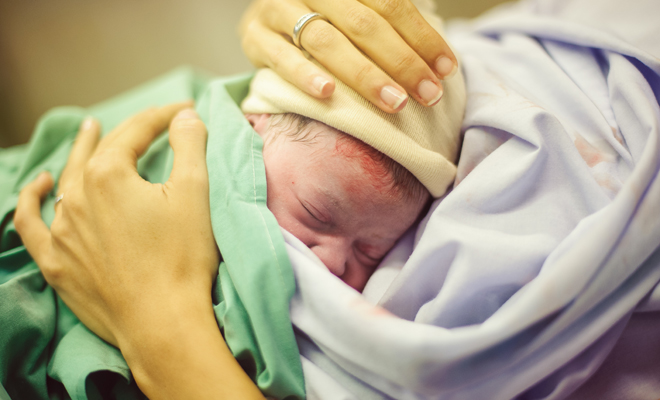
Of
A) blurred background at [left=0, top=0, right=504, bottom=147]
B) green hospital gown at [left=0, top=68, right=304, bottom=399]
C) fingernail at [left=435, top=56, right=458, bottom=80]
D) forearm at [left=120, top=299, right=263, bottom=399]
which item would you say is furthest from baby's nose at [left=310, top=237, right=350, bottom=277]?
blurred background at [left=0, top=0, right=504, bottom=147]

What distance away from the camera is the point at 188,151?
683mm

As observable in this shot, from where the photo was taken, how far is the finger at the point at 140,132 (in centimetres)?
72

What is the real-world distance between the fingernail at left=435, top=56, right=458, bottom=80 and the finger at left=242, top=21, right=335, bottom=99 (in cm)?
19

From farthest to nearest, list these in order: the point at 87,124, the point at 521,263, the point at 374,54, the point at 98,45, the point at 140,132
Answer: the point at 98,45 → the point at 87,124 → the point at 140,132 → the point at 374,54 → the point at 521,263

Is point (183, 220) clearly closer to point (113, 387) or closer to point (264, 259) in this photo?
point (264, 259)

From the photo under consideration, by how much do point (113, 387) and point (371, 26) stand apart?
77cm

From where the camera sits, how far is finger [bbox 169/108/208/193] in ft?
2.14

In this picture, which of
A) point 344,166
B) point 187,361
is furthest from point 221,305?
point 344,166

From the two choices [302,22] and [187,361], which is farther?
[302,22]

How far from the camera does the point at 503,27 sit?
2.98 feet

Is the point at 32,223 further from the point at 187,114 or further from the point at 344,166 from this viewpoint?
the point at 344,166

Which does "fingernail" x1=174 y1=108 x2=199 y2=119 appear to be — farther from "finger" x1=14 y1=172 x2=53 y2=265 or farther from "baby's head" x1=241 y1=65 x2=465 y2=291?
"finger" x1=14 y1=172 x2=53 y2=265

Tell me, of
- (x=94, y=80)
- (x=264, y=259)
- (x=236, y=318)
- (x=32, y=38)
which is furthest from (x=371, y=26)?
(x=32, y=38)

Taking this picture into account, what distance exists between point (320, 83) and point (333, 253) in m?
0.29
